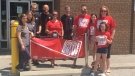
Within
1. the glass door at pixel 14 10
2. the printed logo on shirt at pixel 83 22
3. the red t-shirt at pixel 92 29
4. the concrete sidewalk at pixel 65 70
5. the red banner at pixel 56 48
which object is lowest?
the concrete sidewalk at pixel 65 70

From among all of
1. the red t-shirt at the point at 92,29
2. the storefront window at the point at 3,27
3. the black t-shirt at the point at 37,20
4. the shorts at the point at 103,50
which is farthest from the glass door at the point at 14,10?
the shorts at the point at 103,50

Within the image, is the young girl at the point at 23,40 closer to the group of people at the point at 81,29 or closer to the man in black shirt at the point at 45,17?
the group of people at the point at 81,29

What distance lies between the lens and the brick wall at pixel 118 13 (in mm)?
11183

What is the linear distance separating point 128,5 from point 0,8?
5674 mm

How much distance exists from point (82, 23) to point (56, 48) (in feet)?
3.64

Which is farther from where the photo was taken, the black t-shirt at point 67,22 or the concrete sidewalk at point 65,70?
the black t-shirt at point 67,22

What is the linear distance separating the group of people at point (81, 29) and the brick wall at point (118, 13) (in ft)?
6.63

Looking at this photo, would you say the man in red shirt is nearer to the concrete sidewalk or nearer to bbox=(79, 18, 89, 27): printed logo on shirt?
bbox=(79, 18, 89, 27): printed logo on shirt

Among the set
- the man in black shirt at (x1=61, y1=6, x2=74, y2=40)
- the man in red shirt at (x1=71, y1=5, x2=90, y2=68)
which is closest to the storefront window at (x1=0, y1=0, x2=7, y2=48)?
the man in black shirt at (x1=61, y1=6, x2=74, y2=40)

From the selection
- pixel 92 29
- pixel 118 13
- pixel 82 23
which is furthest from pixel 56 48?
pixel 118 13

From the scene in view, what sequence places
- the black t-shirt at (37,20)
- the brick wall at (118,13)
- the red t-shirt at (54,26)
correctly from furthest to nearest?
the brick wall at (118,13), the black t-shirt at (37,20), the red t-shirt at (54,26)

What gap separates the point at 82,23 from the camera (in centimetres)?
850

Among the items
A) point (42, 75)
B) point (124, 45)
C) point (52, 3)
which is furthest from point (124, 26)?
point (42, 75)

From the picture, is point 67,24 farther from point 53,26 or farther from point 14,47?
point 14,47
